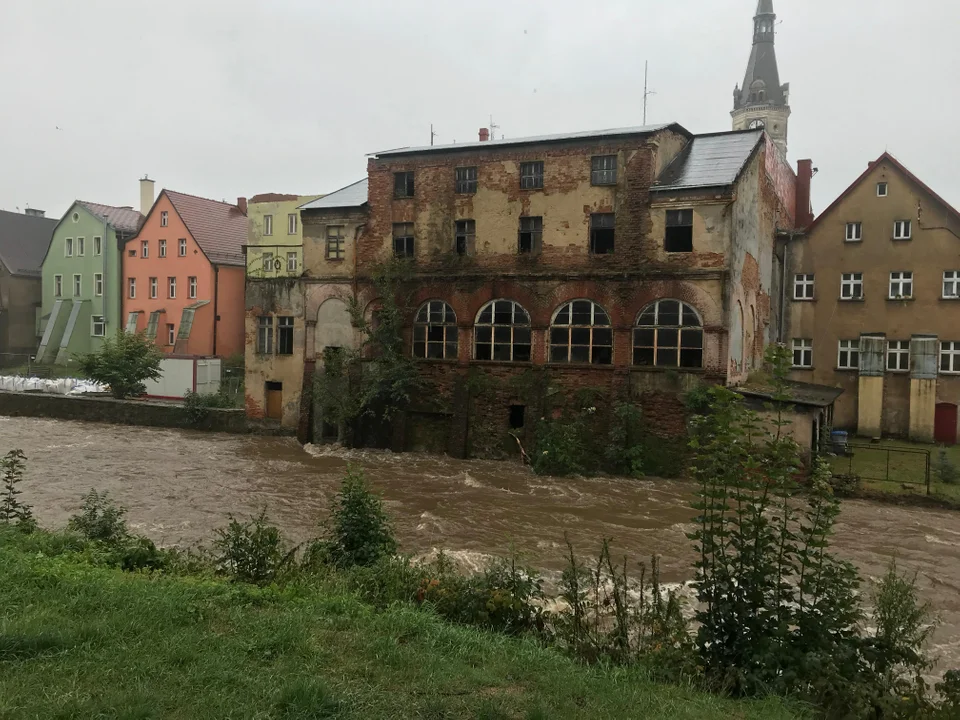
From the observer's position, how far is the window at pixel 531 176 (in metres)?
23.7

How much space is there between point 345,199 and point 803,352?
63.5ft

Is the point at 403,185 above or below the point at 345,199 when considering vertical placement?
above

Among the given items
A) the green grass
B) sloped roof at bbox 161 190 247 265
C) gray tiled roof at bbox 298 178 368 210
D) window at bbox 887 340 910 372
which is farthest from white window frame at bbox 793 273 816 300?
sloped roof at bbox 161 190 247 265

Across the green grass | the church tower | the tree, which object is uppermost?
the church tower

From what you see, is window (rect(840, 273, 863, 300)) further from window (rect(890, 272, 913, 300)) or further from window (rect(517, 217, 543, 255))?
window (rect(517, 217, 543, 255))

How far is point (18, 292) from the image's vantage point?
155 feet

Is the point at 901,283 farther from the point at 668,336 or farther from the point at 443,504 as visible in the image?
the point at 443,504

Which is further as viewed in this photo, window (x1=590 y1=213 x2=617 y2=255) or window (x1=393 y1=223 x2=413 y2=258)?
window (x1=393 y1=223 x2=413 y2=258)

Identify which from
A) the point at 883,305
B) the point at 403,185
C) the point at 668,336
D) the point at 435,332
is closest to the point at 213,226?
the point at 403,185

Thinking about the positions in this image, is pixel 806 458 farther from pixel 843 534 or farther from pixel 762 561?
pixel 762 561

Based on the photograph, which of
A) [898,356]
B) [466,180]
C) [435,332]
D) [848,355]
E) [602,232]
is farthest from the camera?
[848,355]

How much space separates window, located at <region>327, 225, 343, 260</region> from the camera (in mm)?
26656

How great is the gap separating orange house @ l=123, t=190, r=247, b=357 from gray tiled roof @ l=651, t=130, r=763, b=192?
26622 millimetres

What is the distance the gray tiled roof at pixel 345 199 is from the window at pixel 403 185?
140 cm
